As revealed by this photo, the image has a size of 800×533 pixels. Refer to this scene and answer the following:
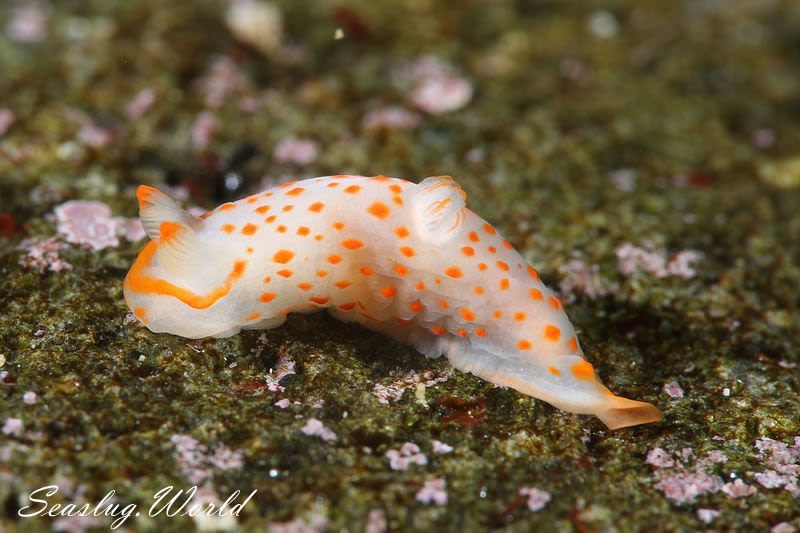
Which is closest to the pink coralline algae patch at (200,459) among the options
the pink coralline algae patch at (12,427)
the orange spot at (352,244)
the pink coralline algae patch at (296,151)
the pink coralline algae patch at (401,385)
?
the pink coralline algae patch at (12,427)

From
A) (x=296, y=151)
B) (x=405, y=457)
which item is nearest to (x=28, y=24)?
(x=296, y=151)

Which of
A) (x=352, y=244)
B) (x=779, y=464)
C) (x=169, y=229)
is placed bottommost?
(x=779, y=464)

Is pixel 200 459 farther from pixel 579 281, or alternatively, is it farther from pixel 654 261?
pixel 654 261

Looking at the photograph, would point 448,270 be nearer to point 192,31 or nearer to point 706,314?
point 706,314

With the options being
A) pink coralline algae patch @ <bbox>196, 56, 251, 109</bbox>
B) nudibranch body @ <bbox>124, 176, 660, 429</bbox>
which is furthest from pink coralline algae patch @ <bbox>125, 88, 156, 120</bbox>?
nudibranch body @ <bbox>124, 176, 660, 429</bbox>

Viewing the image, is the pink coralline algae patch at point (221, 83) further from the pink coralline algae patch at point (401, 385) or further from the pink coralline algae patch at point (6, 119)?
the pink coralline algae patch at point (401, 385)

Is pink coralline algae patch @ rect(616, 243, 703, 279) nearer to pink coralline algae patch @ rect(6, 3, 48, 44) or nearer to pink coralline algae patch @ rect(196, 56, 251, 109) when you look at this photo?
pink coralline algae patch @ rect(196, 56, 251, 109)

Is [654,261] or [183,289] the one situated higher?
[183,289]
